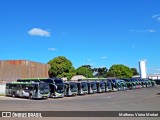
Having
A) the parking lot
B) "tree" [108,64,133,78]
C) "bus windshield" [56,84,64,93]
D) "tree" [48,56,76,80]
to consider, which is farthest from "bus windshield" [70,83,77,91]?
"tree" [108,64,133,78]

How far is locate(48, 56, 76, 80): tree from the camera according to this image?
343 ft

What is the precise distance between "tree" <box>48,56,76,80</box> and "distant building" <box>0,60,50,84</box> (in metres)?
4.43

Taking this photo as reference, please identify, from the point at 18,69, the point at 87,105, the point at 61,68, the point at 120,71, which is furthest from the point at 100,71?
the point at 87,105

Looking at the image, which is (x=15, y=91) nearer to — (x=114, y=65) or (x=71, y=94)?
(x=71, y=94)

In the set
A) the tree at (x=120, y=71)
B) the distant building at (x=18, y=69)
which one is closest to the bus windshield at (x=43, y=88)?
the distant building at (x=18, y=69)

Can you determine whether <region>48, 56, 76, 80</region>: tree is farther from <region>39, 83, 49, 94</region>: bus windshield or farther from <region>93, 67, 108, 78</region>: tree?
<region>93, 67, 108, 78</region>: tree

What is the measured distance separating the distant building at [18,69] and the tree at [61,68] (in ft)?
14.5

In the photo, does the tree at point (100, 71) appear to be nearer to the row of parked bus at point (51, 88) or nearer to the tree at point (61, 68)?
the tree at point (61, 68)

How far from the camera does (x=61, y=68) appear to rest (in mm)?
104625

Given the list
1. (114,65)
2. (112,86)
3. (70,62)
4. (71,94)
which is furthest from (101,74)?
(71,94)

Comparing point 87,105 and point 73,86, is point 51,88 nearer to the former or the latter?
point 73,86

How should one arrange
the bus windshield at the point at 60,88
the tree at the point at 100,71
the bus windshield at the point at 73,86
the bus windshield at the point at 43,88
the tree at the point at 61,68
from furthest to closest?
the tree at the point at 100,71 → the tree at the point at 61,68 → the bus windshield at the point at 73,86 → the bus windshield at the point at 60,88 → the bus windshield at the point at 43,88

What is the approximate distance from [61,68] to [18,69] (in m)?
18.1

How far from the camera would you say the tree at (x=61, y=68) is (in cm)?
10446
